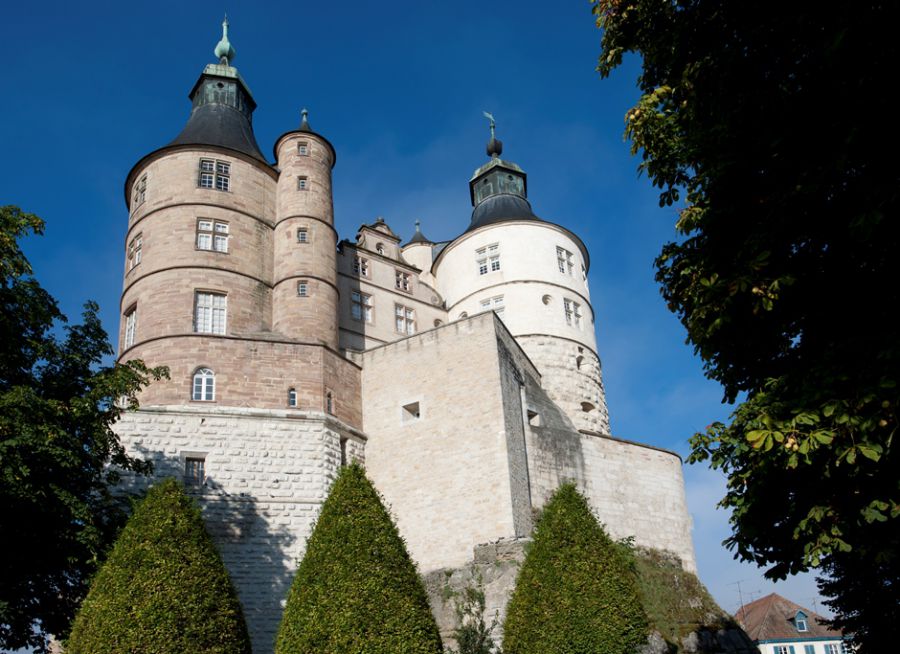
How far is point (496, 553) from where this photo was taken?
2117 centimetres

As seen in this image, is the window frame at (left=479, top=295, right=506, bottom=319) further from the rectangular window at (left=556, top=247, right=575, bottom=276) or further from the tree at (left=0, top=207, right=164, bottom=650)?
the tree at (left=0, top=207, right=164, bottom=650)

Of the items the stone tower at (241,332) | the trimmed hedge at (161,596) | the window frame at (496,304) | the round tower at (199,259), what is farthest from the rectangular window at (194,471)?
the window frame at (496,304)

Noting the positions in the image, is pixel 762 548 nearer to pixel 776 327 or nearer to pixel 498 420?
pixel 776 327

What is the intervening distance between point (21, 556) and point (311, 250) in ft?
47.1

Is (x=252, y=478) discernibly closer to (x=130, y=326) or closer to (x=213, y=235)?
(x=130, y=326)

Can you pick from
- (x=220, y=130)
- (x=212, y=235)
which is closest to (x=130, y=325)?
(x=212, y=235)

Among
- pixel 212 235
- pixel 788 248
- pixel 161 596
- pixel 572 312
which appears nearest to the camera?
pixel 788 248

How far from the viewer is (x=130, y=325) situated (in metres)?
25.7

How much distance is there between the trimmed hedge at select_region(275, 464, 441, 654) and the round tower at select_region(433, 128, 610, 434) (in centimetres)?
1770

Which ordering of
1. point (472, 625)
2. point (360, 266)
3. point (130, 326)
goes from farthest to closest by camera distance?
1. point (360, 266)
2. point (130, 326)
3. point (472, 625)

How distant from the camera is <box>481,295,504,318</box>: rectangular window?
32.2m

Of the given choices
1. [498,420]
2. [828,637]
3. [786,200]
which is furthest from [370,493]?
[828,637]

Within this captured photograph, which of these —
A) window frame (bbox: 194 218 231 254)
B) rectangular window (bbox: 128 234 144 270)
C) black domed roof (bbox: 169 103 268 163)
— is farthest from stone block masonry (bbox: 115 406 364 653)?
black domed roof (bbox: 169 103 268 163)

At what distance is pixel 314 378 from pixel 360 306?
7.09 m
